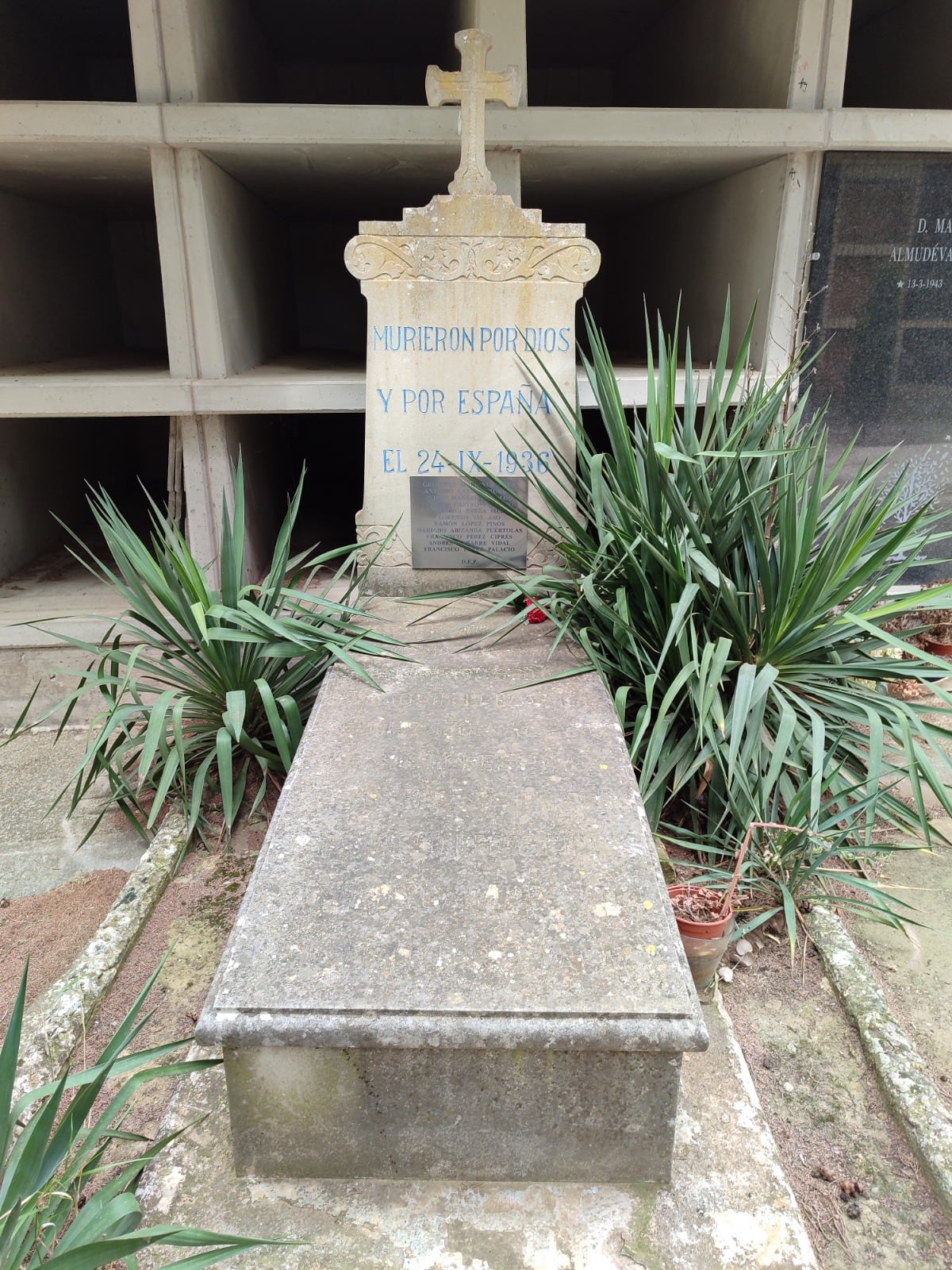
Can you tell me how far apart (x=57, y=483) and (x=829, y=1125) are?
4554mm

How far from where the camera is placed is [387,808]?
1811 mm

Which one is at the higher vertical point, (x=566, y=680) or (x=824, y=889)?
(x=566, y=680)

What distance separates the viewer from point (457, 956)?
1419 mm

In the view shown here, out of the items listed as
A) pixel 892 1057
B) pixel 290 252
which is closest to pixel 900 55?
pixel 290 252

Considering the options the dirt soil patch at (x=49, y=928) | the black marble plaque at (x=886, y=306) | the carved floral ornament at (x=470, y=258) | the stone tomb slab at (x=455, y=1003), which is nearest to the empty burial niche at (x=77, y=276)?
the carved floral ornament at (x=470, y=258)

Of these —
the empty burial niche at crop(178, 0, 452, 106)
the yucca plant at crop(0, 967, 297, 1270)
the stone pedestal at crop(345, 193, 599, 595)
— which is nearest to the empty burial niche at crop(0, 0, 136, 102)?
the empty burial niche at crop(178, 0, 452, 106)

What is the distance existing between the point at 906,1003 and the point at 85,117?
3.94m

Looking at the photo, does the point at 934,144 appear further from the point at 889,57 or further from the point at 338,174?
the point at 338,174

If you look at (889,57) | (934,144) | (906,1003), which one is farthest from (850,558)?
(889,57)

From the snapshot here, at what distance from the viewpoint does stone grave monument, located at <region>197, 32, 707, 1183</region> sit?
131cm

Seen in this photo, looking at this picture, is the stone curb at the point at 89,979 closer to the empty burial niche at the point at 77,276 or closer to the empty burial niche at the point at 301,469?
the empty burial niche at the point at 301,469

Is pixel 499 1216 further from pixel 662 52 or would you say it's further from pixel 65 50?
pixel 65 50

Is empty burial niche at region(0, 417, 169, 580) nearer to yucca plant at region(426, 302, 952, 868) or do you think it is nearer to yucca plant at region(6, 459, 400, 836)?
yucca plant at region(6, 459, 400, 836)

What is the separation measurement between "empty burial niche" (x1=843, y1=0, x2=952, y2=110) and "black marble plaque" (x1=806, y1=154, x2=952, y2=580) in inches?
35.6
